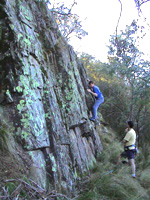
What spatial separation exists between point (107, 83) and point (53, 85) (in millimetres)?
11265

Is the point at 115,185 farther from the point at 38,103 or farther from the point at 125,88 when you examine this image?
the point at 125,88

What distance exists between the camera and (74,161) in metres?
6.64

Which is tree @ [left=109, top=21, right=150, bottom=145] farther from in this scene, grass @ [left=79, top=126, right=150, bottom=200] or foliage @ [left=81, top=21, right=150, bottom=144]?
grass @ [left=79, top=126, right=150, bottom=200]

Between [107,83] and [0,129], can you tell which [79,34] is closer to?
[107,83]

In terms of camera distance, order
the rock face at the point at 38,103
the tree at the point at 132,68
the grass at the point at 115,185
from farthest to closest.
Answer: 1. the tree at the point at 132,68
2. the grass at the point at 115,185
3. the rock face at the point at 38,103

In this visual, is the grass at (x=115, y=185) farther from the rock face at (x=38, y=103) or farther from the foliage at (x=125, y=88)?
the foliage at (x=125, y=88)

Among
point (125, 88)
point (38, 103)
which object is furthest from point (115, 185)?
point (125, 88)

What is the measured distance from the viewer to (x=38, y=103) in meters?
5.98

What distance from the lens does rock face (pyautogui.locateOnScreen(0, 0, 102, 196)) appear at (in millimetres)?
5344

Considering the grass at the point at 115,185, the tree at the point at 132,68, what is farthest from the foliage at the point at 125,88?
the grass at the point at 115,185

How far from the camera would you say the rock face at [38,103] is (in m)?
5.34

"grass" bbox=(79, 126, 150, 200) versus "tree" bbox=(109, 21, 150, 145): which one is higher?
"tree" bbox=(109, 21, 150, 145)

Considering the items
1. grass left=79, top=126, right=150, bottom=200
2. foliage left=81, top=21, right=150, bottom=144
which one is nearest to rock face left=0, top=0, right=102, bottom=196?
grass left=79, top=126, right=150, bottom=200

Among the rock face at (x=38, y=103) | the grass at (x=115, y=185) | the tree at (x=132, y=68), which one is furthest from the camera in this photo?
the tree at (x=132, y=68)
